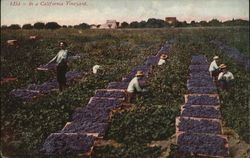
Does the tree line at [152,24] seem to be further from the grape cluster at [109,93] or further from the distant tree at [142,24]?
the grape cluster at [109,93]

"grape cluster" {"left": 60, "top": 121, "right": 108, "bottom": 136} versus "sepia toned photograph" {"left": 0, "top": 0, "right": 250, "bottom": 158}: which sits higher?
"sepia toned photograph" {"left": 0, "top": 0, "right": 250, "bottom": 158}

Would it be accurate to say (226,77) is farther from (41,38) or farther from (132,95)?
(41,38)

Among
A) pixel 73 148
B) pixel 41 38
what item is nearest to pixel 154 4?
pixel 41 38

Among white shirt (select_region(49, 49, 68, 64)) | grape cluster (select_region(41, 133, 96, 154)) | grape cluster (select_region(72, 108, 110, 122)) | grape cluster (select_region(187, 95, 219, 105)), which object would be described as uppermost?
white shirt (select_region(49, 49, 68, 64))

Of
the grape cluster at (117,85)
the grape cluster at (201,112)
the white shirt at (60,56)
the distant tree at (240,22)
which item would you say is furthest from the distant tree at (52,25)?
the distant tree at (240,22)

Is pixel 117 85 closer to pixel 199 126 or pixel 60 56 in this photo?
pixel 60 56

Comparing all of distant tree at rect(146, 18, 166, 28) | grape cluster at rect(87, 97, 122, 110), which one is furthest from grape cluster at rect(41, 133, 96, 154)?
distant tree at rect(146, 18, 166, 28)

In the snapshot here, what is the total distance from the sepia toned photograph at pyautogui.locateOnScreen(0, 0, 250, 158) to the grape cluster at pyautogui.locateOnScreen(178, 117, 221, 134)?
0.02 m

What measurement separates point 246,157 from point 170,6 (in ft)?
10.8

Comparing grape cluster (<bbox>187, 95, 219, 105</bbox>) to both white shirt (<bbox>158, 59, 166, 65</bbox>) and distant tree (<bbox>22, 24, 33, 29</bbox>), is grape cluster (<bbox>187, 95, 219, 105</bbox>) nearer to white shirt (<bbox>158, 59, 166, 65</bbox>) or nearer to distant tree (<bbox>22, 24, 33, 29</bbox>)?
white shirt (<bbox>158, 59, 166, 65</bbox>)

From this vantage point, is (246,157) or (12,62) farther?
(12,62)

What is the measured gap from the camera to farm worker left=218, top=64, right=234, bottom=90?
6.29 meters

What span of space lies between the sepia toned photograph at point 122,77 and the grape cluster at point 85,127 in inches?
0.8

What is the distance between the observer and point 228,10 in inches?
245
